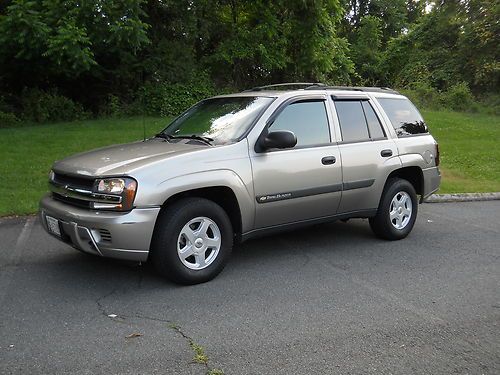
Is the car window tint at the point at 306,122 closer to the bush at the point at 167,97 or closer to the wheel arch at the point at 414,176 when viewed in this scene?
the wheel arch at the point at 414,176

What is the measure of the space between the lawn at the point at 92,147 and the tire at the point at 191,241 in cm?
375

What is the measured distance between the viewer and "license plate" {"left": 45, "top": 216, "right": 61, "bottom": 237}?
4953 mm

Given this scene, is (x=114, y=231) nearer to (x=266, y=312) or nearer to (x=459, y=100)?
(x=266, y=312)

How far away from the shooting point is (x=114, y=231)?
4.53 meters

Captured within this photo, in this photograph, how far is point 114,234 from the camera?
14.9ft

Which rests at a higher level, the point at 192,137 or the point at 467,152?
the point at 192,137

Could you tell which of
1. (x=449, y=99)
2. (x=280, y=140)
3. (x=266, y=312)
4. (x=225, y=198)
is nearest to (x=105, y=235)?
(x=225, y=198)

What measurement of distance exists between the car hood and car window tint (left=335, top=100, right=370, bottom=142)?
1.78 m

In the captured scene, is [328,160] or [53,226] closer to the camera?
[53,226]

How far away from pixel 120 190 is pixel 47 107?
14.5 meters

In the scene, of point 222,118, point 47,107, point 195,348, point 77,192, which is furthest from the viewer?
point 47,107

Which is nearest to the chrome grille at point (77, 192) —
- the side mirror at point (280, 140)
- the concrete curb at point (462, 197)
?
the side mirror at point (280, 140)

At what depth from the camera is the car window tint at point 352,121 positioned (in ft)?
20.3

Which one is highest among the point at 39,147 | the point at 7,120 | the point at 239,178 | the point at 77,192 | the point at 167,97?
the point at 167,97
